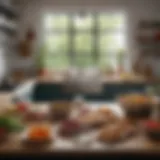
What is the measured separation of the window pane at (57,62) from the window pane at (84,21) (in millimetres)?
262

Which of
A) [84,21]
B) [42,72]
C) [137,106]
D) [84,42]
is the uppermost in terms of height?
[84,21]

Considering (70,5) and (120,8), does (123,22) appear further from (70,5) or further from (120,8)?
(70,5)

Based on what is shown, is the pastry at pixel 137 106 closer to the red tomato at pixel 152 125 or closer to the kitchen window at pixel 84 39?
the red tomato at pixel 152 125

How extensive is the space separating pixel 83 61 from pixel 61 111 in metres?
1.85

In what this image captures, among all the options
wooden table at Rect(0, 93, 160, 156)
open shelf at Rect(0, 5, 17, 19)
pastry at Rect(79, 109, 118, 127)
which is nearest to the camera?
wooden table at Rect(0, 93, 160, 156)

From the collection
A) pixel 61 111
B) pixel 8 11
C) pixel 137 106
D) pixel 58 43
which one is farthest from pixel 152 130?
pixel 58 43

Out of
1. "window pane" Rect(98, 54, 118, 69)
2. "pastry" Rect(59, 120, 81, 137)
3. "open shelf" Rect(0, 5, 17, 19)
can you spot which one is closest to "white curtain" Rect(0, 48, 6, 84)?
"open shelf" Rect(0, 5, 17, 19)

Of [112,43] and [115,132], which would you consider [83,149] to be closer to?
[115,132]

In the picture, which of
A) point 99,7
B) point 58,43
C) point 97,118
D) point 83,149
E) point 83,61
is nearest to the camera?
point 83,149

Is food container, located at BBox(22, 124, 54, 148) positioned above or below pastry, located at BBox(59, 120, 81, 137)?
below

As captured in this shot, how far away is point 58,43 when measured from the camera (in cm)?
294

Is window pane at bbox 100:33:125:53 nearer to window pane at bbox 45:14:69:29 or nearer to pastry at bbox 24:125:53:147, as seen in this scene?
window pane at bbox 45:14:69:29

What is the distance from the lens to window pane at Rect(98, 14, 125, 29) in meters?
2.82

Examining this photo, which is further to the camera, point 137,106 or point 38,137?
point 137,106
